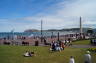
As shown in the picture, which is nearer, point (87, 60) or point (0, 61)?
point (87, 60)

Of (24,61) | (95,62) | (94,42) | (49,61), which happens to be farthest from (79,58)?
(94,42)

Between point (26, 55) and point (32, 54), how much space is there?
2.71 feet

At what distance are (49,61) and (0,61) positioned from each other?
16.8ft

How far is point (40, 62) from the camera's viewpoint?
18000 millimetres

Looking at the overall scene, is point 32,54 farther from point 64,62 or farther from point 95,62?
point 95,62

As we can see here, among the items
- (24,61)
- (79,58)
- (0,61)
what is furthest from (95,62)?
(0,61)

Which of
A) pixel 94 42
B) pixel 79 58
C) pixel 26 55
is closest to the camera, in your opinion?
pixel 79 58

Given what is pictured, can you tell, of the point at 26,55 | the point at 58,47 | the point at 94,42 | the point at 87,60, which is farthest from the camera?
the point at 94,42

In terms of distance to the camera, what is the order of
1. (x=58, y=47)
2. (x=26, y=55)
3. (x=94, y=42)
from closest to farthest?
(x=26, y=55)
(x=58, y=47)
(x=94, y=42)

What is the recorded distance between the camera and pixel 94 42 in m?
33.5

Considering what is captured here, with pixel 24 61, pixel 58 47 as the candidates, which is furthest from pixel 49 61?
pixel 58 47

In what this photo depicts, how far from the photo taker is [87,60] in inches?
587

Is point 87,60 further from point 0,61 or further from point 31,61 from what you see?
point 0,61

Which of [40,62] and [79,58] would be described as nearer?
[40,62]
